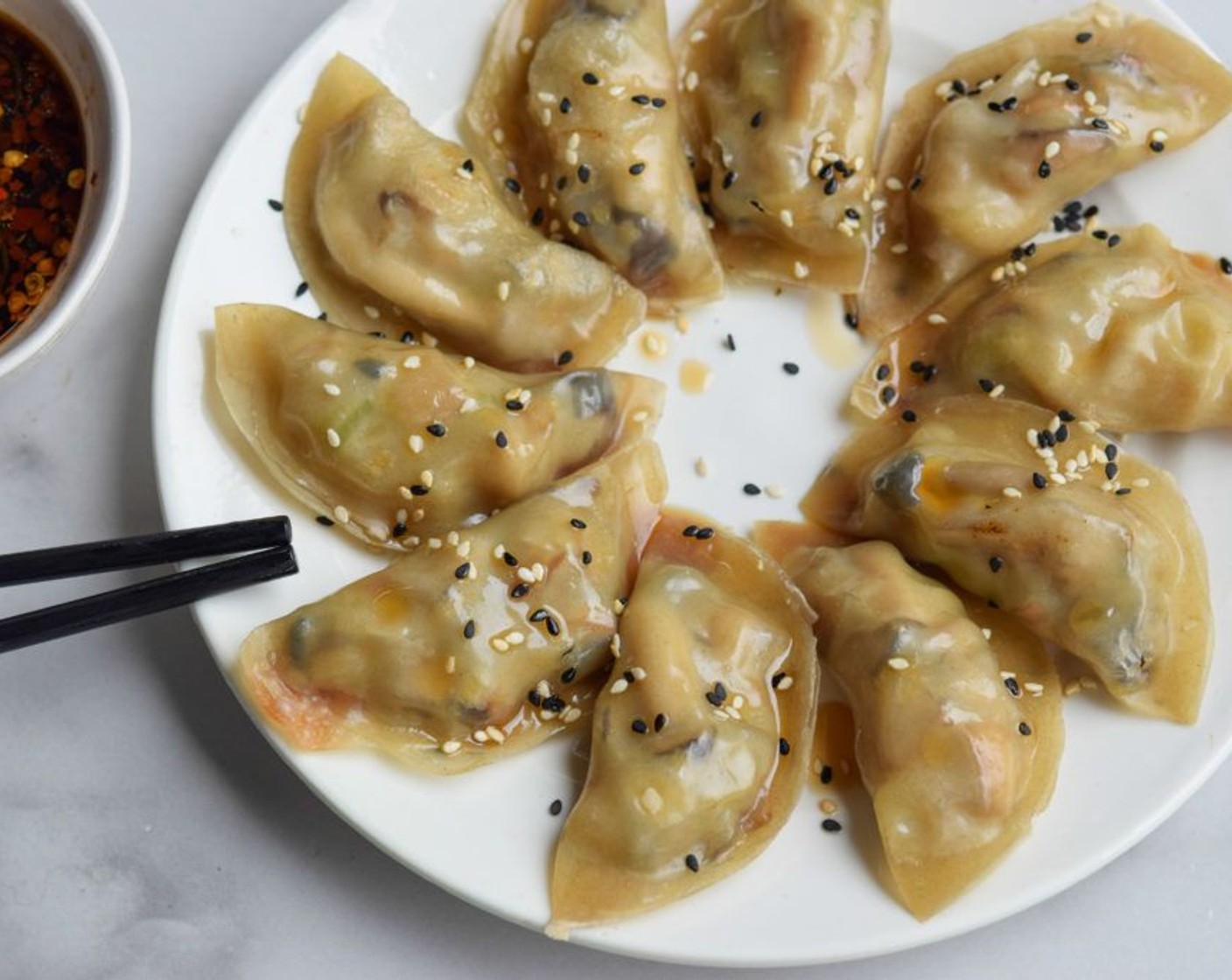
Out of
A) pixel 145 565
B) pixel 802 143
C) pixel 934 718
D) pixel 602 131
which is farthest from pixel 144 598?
pixel 802 143

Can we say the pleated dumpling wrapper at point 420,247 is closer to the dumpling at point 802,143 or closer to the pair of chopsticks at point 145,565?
the dumpling at point 802,143

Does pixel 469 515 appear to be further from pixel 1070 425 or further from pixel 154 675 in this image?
pixel 1070 425

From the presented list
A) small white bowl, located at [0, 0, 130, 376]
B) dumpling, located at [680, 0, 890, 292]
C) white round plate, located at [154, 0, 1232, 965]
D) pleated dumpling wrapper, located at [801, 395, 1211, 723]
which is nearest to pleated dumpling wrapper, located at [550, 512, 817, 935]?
white round plate, located at [154, 0, 1232, 965]

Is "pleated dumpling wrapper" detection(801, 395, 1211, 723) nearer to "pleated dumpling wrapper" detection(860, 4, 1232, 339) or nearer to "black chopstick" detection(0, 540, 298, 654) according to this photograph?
"pleated dumpling wrapper" detection(860, 4, 1232, 339)

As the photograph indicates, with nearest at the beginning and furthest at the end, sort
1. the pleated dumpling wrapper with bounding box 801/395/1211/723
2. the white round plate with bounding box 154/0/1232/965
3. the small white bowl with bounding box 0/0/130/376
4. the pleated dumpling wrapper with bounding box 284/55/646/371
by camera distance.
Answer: the small white bowl with bounding box 0/0/130/376 < the white round plate with bounding box 154/0/1232/965 < the pleated dumpling wrapper with bounding box 801/395/1211/723 < the pleated dumpling wrapper with bounding box 284/55/646/371

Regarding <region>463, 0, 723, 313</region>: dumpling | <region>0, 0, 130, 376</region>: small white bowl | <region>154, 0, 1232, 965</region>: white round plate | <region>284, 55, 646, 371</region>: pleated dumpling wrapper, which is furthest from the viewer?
<region>463, 0, 723, 313</region>: dumpling
